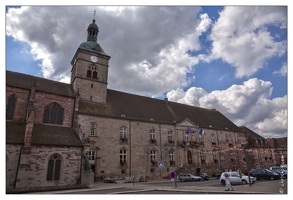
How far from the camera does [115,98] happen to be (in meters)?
32.2

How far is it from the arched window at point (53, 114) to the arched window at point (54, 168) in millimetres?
5171

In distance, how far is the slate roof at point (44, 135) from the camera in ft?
61.2

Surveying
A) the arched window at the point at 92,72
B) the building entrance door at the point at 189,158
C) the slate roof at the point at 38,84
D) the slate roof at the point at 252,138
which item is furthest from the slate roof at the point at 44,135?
the slate roof at the point at 252,138

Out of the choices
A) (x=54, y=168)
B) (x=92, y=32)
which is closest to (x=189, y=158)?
(x=54, y=168)

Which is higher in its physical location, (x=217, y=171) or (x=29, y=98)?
(x=29, y=98)

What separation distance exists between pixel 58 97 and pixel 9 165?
366 inches

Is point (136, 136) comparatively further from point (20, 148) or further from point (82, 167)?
point (20, 148)

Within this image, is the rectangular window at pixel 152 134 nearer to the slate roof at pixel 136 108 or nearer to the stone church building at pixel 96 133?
the stone church building at pixel 96 133

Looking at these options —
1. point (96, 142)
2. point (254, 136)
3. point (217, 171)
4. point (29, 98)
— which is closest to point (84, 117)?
point (96, 142)

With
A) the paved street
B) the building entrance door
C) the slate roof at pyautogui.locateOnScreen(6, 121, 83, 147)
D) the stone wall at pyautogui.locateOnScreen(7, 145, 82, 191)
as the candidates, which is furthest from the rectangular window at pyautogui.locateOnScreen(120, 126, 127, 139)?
the building entrance door

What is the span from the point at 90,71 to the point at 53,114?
8899 millimetres

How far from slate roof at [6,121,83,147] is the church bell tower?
21.7ft

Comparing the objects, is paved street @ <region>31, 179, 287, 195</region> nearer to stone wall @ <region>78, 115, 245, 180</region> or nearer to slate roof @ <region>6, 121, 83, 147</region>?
slate roof @ <region>6, 121, 83, 147</region>

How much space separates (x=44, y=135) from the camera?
20438 mm
